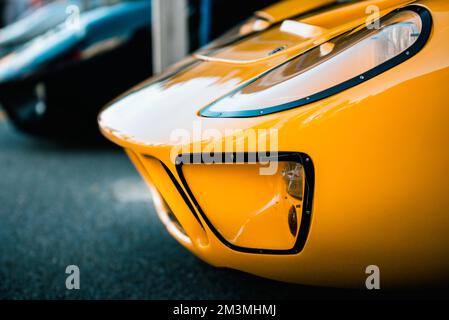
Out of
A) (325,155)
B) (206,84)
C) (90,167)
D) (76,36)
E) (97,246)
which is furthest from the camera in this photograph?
(76,36)

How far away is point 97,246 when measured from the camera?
220cm

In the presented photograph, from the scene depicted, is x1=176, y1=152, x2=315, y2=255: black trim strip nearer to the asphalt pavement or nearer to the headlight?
the headlight

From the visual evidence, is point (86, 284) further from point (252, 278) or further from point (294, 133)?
point (294, 133)

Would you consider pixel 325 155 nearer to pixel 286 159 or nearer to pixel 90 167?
pixel 286 159

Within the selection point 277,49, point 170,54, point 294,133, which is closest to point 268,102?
point 294,133

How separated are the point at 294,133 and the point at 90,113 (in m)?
2.66

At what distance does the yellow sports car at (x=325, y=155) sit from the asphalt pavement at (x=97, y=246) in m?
0.42

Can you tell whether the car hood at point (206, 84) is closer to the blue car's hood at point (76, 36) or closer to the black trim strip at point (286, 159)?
the black trim strip at point (286, 159)

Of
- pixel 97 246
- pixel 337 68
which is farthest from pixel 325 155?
pixel 97 246

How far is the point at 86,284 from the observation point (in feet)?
6.17

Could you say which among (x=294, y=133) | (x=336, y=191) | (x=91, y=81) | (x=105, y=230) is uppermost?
(x=294, y=133)

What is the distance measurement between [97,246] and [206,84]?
39.5 inches

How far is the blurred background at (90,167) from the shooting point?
1.90m

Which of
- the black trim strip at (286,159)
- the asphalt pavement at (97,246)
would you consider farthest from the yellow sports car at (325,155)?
the asphalt pavement at (97,246)
